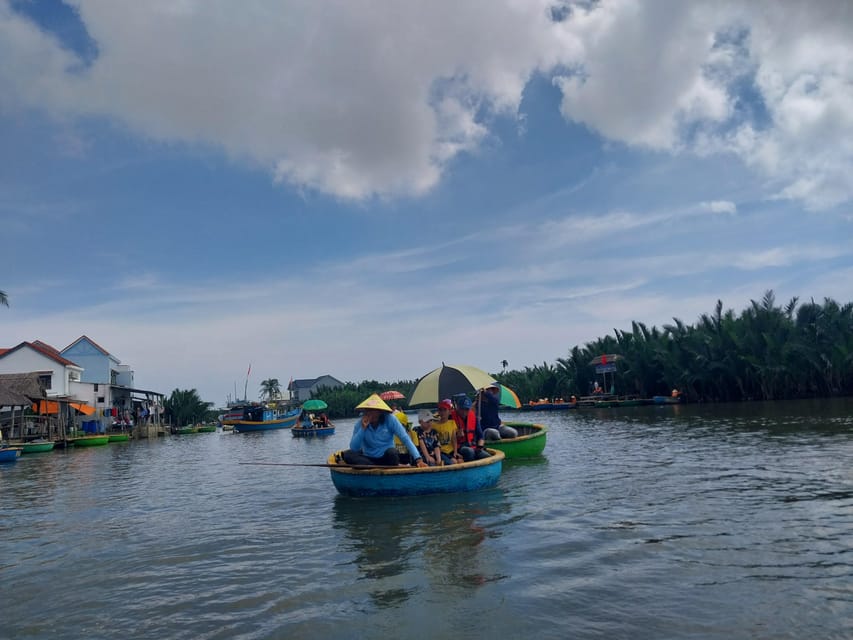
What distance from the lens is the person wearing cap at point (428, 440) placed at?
11531mm

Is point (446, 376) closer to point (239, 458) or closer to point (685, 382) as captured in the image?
point (239, 458)

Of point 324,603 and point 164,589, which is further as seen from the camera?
point 164,589

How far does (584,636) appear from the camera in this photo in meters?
4.74

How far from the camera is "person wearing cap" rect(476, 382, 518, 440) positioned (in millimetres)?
15719

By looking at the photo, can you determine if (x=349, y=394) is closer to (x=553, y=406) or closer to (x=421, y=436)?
(x=553, y=406)

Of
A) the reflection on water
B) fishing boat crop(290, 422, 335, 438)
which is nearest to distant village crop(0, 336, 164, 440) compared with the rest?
fishing boat crop(290, 422, 335, 438)

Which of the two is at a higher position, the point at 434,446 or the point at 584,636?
the point at 434,446

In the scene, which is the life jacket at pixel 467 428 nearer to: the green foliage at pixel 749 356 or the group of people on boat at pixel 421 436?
the group of people on boat at pixel 421 436

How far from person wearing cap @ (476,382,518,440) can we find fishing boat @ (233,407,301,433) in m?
46.9

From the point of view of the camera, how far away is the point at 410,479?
10664mm

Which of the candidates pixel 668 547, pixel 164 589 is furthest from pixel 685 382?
pixel 164 589

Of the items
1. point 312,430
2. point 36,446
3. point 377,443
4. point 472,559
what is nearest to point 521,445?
point 377,443

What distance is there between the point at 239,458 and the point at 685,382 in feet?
116

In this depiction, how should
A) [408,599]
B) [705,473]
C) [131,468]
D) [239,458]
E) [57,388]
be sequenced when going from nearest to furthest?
[408,599], [705,473], [131,468], [239,458], [57,388]
